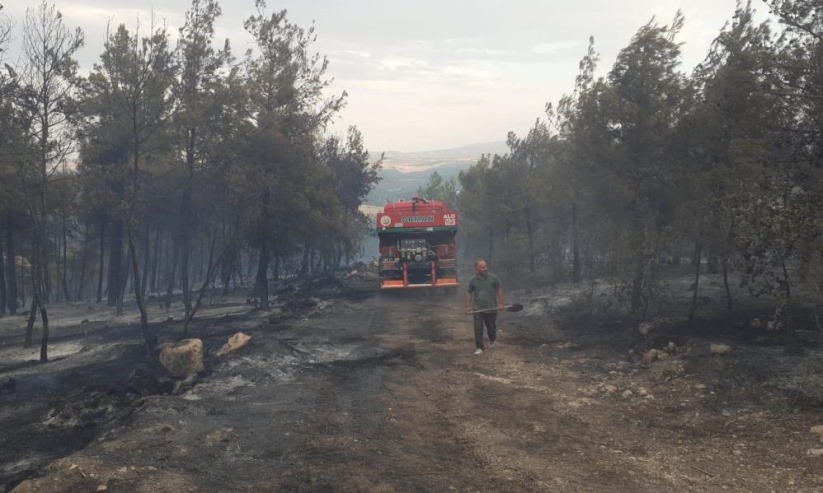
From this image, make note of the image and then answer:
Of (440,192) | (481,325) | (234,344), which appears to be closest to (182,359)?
(234,344)

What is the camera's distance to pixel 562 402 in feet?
26.9

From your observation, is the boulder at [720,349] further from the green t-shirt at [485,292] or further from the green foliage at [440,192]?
the green foliage at [440,192]

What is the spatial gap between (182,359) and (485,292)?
259 inches

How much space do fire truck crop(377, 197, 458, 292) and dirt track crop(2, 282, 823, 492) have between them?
1031 centimetres

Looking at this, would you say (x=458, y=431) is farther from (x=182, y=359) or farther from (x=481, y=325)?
(x=182, y=359)

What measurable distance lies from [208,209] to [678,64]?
81.2 feet

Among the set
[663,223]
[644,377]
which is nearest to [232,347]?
[644,377]

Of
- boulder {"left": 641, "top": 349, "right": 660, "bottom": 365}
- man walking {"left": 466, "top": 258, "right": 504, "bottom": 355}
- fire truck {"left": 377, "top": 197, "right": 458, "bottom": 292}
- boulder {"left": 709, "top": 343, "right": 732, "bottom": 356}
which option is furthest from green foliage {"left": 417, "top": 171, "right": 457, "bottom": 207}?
boulder {"left": 709, "top": 343, "right": 732, "bottom": 356}

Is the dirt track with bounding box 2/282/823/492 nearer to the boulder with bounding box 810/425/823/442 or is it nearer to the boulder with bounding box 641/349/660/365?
the boulder with bounding box 810/425/823/442

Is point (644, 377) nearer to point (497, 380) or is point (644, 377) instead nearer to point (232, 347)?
point (497, 380)

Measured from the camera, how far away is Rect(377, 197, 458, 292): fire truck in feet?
71.2

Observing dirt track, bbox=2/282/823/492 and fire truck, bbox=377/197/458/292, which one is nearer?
dirt track, bbox=2/282/823/492

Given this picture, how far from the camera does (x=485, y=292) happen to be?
11109mm

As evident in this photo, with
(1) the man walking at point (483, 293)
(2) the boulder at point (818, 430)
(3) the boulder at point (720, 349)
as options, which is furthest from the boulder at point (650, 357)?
(2) the boulder at point (818, 430)
